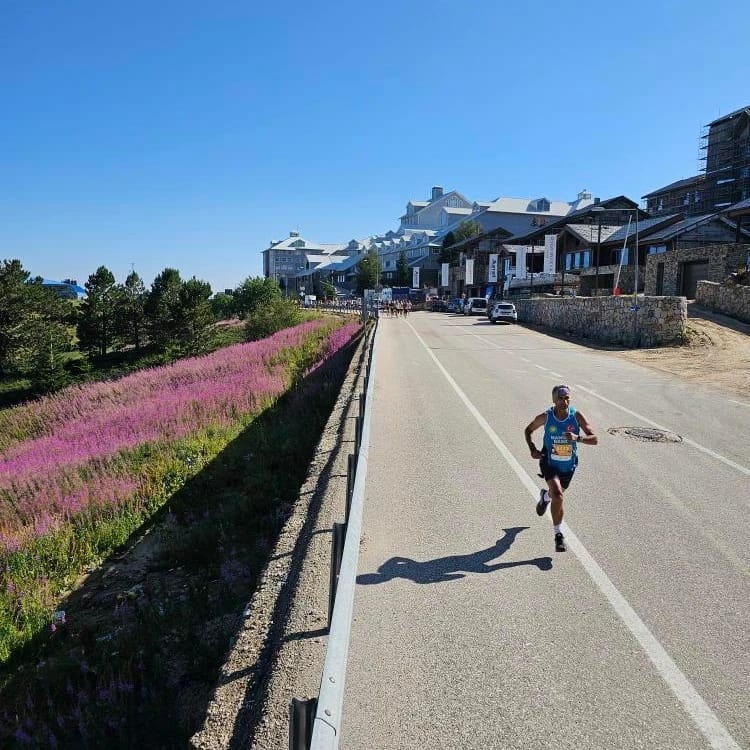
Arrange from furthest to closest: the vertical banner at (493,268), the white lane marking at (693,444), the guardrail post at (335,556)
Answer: the vertical banner at (493,268), the white lane marking at (693,444), the guardrail post at (335,556)

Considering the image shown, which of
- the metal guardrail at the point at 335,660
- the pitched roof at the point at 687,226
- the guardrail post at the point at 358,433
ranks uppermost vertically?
the pitched roof at the point at 687,226

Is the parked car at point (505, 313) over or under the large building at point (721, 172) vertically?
under

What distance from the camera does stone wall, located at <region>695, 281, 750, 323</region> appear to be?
94.4ft

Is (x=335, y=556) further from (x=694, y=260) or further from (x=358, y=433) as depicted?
(x=694, y=260)

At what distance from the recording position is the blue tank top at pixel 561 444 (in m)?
6.14

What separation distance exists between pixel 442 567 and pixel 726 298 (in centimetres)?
3117

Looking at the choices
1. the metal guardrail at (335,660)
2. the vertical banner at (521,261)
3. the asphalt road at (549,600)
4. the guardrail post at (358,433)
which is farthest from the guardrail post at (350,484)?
the vertical banner at (521,261)

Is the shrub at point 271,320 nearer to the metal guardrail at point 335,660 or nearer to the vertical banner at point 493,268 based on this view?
the vertical banner at point 493,268

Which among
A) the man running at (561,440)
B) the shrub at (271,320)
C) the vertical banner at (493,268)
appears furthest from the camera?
the vertical banner at (493,268)

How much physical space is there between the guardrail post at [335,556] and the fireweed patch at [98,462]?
4.11m

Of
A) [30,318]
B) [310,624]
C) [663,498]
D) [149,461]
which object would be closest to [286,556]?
[310,624]

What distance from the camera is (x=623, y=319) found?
2877 centimetres

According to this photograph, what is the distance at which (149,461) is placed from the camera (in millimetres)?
11703

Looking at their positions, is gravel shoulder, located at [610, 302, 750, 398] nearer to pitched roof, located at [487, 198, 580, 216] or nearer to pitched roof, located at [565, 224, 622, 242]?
pitched roof, located at [565, 224, 622, 242]
